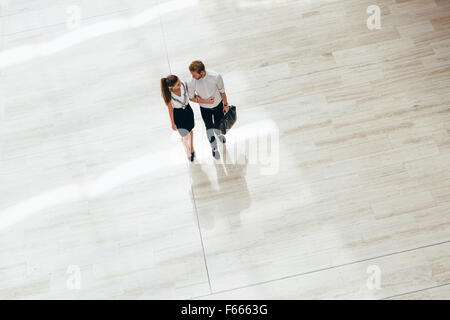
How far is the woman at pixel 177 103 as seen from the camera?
3.25 m

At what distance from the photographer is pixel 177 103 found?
11.3 feet

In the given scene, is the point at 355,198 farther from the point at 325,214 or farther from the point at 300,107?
the point at 300,107

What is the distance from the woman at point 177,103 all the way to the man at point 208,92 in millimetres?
63


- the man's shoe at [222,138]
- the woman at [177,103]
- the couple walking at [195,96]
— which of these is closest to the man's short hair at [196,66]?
the couple walking at [195,96]

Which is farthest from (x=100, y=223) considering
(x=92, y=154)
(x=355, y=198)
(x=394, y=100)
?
(x=394, y=100)

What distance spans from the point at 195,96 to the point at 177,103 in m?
0.19

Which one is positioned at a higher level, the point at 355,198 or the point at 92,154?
the point at 92,154

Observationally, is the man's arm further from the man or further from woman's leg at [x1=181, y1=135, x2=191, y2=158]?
woman's leg at [x1=181, y1=135, x2=191, y2=158]

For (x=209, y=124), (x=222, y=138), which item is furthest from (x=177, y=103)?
(x=222, y=138)

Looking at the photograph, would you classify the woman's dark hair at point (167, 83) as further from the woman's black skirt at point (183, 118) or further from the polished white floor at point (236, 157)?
the polished white floor at point (236, 157)

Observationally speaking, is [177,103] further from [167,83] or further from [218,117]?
[218,117]

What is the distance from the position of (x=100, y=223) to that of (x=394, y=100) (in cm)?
360

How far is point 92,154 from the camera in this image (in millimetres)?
4445

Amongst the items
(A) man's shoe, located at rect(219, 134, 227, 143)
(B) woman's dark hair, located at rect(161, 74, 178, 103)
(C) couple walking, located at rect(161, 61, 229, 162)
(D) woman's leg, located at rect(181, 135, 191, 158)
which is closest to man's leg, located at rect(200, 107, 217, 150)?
(C) couple walking, located at rect(161, 61, 229, 162)
